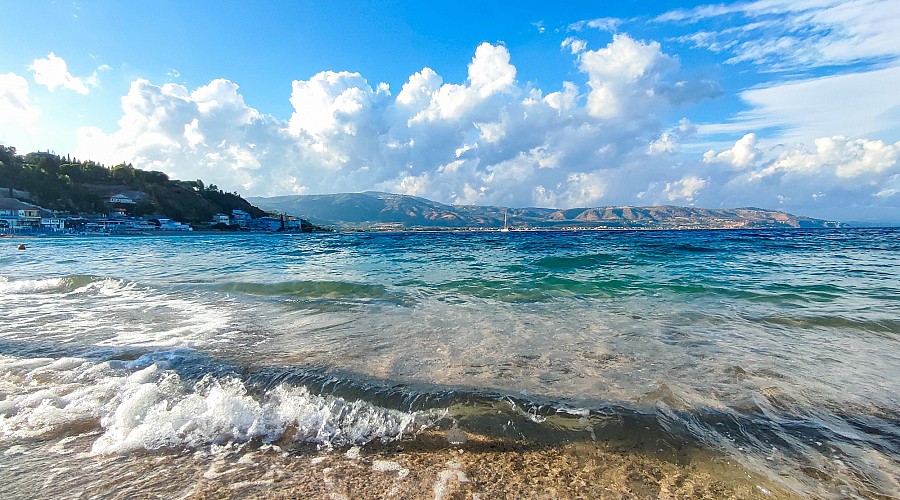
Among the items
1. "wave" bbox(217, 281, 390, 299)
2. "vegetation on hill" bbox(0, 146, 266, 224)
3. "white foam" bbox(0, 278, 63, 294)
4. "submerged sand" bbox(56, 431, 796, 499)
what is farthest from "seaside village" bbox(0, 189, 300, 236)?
"submerged sand" bbox(56, 431, 796, 499)

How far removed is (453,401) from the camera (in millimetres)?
5031

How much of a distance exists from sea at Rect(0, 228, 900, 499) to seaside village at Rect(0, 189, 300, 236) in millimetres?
107729

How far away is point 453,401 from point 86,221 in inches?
5007

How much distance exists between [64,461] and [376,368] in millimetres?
3471

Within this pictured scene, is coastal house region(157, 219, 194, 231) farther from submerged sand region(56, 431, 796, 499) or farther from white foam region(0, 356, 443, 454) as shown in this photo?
submerged sand region(56, 431, 796, 499)

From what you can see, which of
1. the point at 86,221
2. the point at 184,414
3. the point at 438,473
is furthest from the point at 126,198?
the point at 438,473

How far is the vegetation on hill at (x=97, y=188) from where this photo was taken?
105875 mm

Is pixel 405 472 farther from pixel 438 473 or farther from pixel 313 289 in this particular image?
pixel 313 289

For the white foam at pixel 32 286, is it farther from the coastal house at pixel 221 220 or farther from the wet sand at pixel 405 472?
the coastal house at pixel 221 220

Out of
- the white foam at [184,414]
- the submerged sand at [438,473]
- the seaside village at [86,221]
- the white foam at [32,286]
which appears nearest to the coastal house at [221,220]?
the seaside village at [86,221]

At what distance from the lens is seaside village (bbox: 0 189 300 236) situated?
8519cm

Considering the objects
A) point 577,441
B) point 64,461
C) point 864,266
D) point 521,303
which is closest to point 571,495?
point 577,441

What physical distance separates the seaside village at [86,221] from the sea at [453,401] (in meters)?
108

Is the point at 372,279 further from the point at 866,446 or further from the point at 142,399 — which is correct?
the point at 866,446
